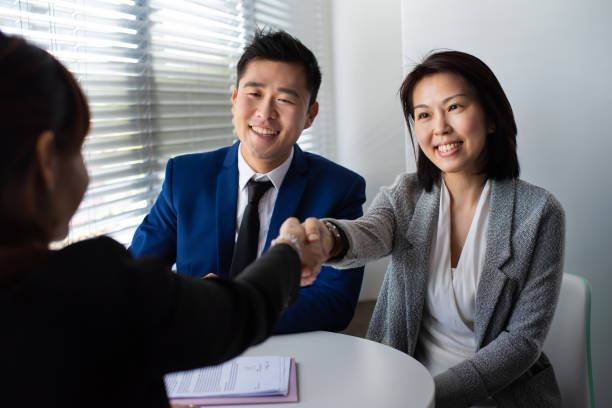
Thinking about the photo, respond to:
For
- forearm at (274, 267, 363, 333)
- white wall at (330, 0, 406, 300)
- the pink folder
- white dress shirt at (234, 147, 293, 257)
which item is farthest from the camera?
white wall at (330, 0, 406, 300)

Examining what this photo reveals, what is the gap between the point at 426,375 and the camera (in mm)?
1195

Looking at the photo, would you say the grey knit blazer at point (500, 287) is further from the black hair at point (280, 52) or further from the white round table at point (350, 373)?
the black hair at point (280, 52)

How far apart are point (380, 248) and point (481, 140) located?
459 millimetres

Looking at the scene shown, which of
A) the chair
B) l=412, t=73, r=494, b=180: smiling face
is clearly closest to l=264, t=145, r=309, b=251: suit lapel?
l=412, t=73, r=494, b=180: smiling face

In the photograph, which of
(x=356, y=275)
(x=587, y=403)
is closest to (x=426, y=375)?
(x=356, y=275)

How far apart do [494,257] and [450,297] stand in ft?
0.58

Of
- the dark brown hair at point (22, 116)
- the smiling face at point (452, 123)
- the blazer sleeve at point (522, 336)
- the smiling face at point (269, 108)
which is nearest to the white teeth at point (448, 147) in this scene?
the smiling face at point (452, 123)

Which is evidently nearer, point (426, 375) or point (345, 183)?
point (426, 375)

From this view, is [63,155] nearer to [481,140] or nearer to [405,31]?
[481,140]

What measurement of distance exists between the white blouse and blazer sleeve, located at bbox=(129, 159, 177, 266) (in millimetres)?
947

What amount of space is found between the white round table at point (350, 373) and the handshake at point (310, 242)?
0.55ft

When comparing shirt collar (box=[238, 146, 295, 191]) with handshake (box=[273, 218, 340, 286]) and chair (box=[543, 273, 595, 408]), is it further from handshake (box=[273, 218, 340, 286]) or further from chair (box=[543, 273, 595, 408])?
chair (box=[543, 273, 595, 408])

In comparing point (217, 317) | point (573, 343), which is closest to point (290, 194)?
point (573, 343)

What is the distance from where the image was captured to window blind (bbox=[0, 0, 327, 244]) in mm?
2084
